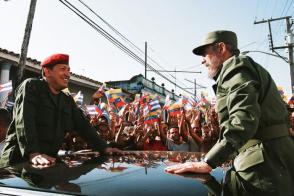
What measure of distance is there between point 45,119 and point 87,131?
1.27 feet

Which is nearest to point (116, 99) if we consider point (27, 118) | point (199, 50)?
point (27, 118)

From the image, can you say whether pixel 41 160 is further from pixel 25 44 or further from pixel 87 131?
pixel 25 44

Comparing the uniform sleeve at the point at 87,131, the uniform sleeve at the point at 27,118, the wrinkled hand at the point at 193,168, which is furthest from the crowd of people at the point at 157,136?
the wrinkled hand at the point at 193,168

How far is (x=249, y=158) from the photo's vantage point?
1.68 m

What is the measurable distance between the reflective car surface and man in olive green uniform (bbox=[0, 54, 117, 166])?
18.7 inches

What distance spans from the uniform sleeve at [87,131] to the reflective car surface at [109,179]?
82 cm

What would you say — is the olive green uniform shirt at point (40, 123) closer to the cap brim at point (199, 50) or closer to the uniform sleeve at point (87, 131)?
the uniform sleeve at point (87, 131)

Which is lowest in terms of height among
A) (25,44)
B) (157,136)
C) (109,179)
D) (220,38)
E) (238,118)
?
(109,179)

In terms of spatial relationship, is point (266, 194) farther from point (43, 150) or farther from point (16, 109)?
point (16, 109)

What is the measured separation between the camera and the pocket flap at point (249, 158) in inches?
65.1

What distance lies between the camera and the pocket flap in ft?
5.43

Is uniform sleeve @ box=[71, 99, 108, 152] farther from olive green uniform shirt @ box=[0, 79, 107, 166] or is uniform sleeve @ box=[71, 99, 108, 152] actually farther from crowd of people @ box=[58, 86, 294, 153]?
crowd of people @ box=[58, 86, 294, 153]

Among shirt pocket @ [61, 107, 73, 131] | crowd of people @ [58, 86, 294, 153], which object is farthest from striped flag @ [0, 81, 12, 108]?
shirt pocket @ [61, 107, 73, 131]

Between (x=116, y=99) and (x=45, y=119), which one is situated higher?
(x=116, y=99)
